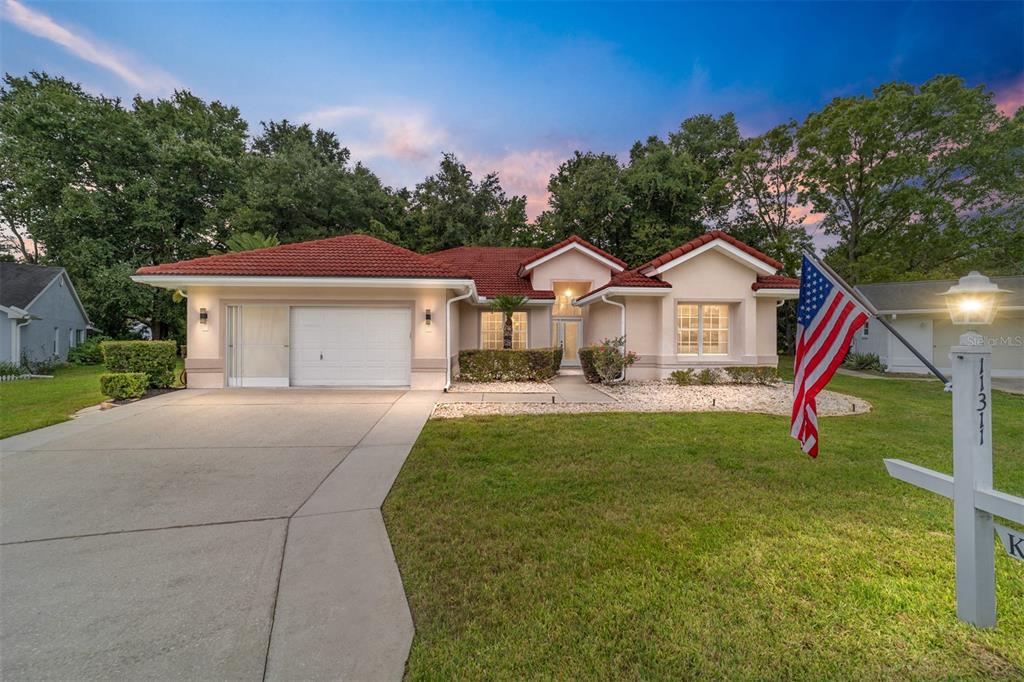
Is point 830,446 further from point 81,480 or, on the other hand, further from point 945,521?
point 81,480

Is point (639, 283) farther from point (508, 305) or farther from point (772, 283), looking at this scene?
point (508, 305)

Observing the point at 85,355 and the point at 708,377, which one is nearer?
the point at 708,377

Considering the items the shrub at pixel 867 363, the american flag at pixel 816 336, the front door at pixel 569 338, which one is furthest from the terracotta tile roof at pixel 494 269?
the shrub at pixel 867 363

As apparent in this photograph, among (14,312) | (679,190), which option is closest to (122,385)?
(14,312)

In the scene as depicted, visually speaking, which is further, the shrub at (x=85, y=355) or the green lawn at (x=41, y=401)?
the shrub at (x=85, y=355)

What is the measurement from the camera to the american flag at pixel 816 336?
9.39 feet

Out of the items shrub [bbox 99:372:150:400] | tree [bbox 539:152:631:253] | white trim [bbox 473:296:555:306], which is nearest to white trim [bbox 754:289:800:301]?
white trim [bbox 473:296:555:306]

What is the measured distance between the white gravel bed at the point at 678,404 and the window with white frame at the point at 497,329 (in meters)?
5.39

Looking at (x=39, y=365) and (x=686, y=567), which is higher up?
(x=39, y=365)

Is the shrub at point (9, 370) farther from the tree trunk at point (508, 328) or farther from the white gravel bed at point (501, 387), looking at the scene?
the tree trunk at point (508, 328)

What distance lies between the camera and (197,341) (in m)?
10.6

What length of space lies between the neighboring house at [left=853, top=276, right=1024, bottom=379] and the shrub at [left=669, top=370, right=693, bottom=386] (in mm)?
8574

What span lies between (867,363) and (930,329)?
266cm

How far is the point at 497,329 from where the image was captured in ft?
50.7
